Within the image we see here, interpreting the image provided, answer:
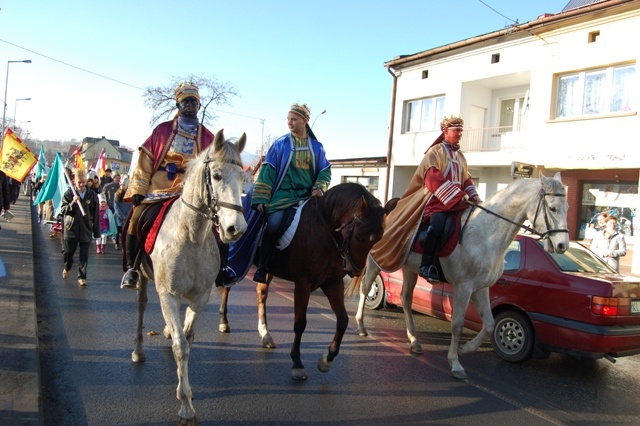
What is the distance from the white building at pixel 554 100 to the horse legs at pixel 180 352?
1512cm

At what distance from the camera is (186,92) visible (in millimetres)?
Result: 5281

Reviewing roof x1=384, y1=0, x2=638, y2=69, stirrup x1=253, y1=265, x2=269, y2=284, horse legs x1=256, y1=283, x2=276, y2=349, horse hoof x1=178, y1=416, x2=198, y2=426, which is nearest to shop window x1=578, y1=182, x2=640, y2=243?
roof x1=384, y1=0, x2=638, y2=69

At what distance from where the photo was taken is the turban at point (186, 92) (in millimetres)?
5281

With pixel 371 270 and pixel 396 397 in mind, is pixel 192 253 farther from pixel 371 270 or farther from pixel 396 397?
pixel 371 270

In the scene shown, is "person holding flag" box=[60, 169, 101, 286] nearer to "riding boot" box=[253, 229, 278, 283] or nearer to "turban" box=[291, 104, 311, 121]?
"riding boot" box=[253, 229, 278, 283]

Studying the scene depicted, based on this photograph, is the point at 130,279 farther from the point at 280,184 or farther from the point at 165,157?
the point at 280,184

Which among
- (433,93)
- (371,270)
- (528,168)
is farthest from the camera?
(433,93)

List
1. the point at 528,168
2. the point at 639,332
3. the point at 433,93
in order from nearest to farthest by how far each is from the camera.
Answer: the point at 639,332 → the point at 528,168 → the point at 433,93

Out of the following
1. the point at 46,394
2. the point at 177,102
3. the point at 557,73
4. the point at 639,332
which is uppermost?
the point at 557,73

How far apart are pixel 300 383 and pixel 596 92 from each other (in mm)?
15525

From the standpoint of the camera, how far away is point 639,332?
5.91 meters

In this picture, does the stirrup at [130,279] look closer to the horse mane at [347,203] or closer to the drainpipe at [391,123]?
the horse mane at [347,203]

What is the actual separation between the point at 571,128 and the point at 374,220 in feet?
48.3

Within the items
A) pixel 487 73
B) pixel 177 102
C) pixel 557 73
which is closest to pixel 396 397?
pixel 177 102
